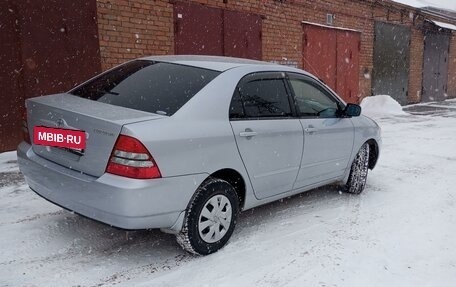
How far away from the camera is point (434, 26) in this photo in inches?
726

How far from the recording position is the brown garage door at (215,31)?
855 cm

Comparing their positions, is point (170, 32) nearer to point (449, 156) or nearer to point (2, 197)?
point (2, 197)

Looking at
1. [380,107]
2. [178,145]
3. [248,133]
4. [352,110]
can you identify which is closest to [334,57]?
[380,107]

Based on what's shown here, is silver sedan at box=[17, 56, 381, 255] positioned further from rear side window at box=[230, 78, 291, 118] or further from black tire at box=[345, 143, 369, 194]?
black tire at box=[345, 143, 369, 194]

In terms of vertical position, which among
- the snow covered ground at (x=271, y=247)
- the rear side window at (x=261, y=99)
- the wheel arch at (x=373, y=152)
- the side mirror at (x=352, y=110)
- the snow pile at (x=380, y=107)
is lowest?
the snow covered ground at (x=271, y=247)

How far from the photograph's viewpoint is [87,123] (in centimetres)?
296

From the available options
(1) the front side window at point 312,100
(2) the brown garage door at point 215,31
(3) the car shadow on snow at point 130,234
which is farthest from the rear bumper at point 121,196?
(2) the brown garage door at point 215,31

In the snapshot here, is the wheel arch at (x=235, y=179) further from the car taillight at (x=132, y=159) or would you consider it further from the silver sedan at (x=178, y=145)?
the car taillight at (x=132, y=159)

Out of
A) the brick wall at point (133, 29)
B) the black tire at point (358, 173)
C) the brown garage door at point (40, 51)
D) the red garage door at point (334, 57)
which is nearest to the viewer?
the black tire at point (358, 173)

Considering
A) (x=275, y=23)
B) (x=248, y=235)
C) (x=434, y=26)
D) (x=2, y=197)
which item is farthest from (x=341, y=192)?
(x=434, y=26)

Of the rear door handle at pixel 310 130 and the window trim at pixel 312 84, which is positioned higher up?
the window trim at pixel 312 84

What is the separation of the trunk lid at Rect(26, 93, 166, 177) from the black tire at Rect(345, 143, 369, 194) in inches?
112

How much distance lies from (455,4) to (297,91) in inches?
1452

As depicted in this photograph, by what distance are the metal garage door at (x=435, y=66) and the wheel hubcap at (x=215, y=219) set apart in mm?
17878
